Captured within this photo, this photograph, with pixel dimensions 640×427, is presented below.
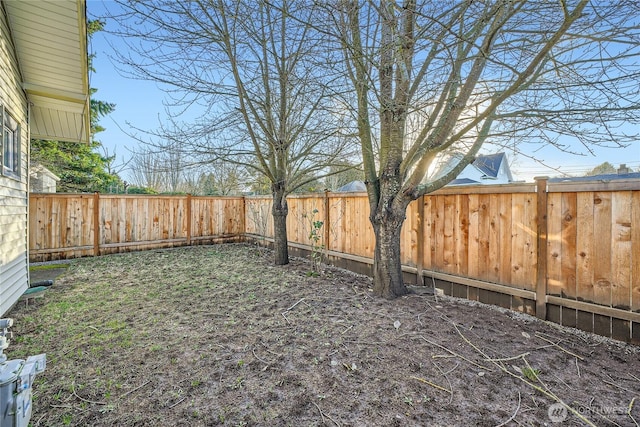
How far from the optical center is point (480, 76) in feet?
10.5

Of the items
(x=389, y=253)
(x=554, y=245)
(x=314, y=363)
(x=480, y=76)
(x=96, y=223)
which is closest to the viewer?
(x=314, y=363)

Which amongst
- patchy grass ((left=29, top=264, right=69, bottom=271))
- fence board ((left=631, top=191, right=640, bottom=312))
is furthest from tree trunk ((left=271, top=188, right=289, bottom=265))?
fence board ((left=631, top=191, right=640, bottom=312))

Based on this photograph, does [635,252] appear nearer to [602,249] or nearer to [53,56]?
[602,249]

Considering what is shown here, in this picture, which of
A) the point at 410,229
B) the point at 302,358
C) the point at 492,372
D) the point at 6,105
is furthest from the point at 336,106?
the point at 6,105

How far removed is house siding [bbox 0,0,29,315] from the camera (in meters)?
3.51

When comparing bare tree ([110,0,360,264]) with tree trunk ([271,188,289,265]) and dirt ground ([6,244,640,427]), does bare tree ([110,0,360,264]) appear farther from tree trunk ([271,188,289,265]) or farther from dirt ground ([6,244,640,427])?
dirt ground ([6,244,640,427])

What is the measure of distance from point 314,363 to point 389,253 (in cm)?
184

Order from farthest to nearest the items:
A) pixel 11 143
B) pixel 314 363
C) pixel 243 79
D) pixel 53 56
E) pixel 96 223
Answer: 1. pixel 96 223
2. pixel 243 79
3. pixel 53 56
4. pixel 11 143
5. pixel 314 363

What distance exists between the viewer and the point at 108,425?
5.74 ft

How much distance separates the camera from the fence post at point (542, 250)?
10.1ft

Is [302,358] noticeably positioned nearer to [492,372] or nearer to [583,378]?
[492,372]

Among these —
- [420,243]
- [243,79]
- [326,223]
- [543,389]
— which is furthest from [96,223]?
[543,389]

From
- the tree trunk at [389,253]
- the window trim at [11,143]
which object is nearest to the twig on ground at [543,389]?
the tree trunk at [389,253]

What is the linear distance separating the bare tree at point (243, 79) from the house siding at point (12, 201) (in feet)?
4.24
